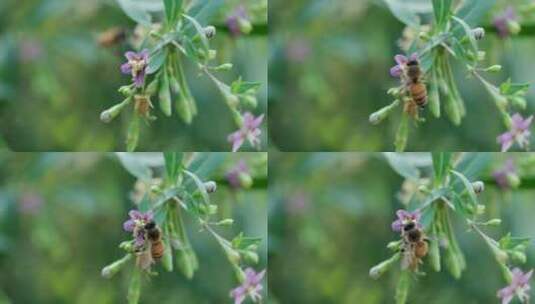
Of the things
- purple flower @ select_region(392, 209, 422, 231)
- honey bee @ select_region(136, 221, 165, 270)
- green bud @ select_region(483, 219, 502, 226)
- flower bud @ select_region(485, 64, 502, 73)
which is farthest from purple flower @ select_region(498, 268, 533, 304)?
honey bee @ select_region(136, 221, 165, 270)

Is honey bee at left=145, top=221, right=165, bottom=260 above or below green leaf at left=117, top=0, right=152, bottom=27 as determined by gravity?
below

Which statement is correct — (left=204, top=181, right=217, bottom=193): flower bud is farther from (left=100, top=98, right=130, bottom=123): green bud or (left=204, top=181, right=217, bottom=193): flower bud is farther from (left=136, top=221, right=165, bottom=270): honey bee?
(left=100, top=98, right=130, bottom=123): green bud

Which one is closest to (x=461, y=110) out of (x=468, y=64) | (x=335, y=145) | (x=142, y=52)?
(x=468, y=64)

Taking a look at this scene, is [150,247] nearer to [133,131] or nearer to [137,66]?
[133,131]

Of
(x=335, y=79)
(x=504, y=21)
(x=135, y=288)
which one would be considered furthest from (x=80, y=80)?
(x=504, y=21)

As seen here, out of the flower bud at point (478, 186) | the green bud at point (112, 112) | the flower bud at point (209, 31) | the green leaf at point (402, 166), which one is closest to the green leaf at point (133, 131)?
the green bud at point (112, 112)

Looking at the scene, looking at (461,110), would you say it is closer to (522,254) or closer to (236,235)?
(522,254)
